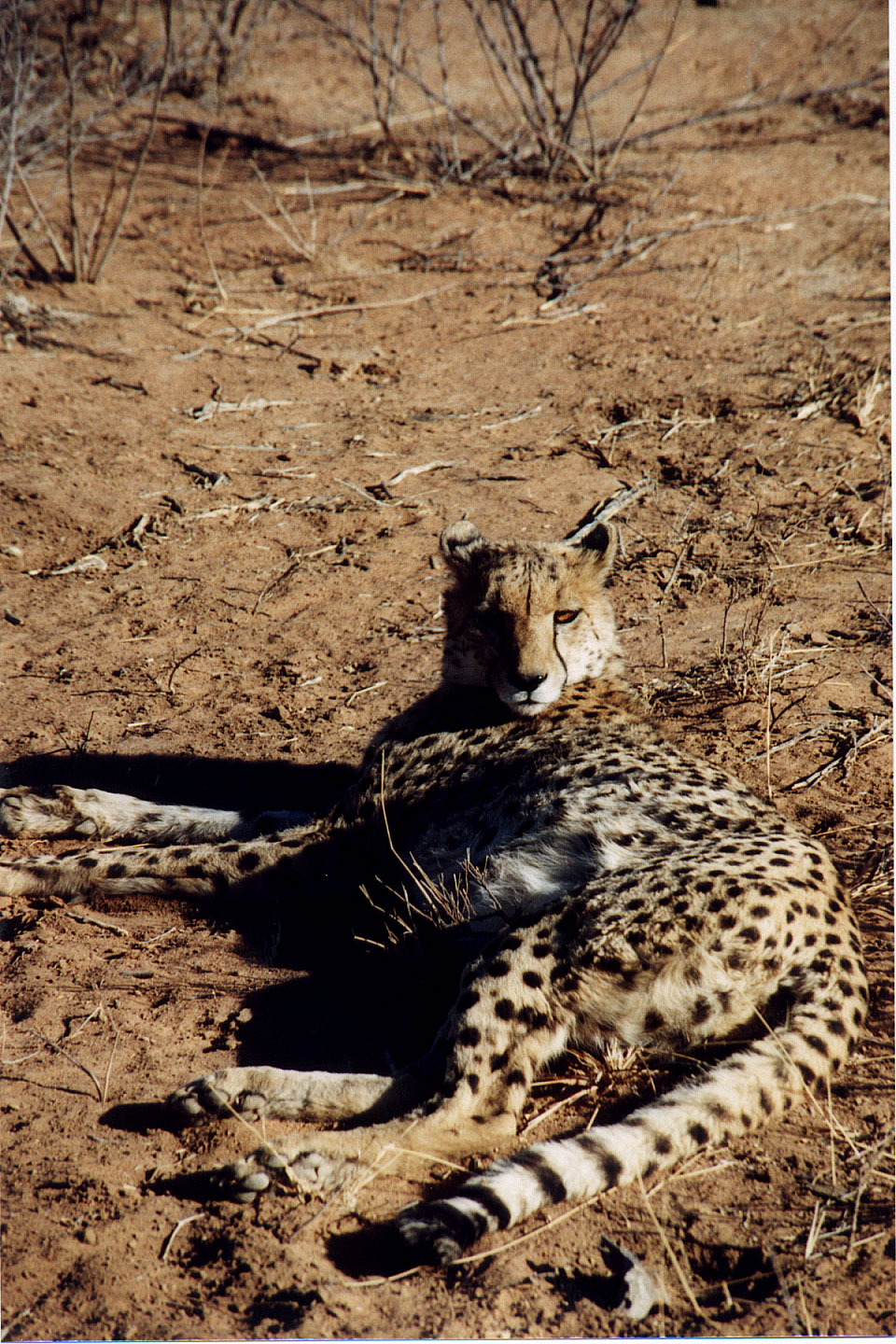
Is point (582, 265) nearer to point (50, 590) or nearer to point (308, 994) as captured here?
point (50, 590)

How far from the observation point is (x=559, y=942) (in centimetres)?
240

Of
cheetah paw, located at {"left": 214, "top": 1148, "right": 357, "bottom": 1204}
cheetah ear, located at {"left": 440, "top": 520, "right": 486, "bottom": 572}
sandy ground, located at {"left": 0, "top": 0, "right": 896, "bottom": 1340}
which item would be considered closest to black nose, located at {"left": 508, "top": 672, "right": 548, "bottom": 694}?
cheetah ear, located at {"left": 440, "top": 520, "right": 486, "bottom": 572}

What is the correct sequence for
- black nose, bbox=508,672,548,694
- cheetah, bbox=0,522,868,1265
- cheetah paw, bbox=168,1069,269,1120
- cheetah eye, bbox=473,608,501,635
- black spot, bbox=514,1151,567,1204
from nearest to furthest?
black spot, bbox=514,1151,567,1204 → cheetah, bbox=0,522,868,1265 → cheetah paw, bbox=168,1069,269,1120 → black nose, bbox=508,672,548,694 → cheetah eye, bbox=473,608,501,635

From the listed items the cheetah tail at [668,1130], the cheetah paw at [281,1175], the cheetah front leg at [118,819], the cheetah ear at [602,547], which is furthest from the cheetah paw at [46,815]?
the cheetah tail at [668,1130]

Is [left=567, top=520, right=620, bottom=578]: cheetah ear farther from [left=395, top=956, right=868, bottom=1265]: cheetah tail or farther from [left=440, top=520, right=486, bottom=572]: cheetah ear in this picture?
[left=395, top=956, right=868, bottom=1265]: cheetah tail

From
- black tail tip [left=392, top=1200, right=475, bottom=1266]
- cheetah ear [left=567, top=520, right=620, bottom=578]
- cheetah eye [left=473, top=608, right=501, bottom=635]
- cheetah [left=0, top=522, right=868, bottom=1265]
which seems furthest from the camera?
cheetah ear [left=567, top=520, right=620, bottom=578]

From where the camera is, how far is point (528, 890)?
2.72 metres

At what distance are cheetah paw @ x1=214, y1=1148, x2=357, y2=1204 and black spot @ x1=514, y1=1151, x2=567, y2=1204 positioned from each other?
36 centimetres

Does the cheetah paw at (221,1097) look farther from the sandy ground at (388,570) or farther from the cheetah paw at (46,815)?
the cheetah paw at (46,815)

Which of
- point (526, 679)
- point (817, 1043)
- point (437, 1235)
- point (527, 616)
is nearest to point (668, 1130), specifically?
point (817, 1043)

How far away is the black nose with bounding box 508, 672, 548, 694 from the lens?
3.08m

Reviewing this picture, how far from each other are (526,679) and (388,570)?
190 cm

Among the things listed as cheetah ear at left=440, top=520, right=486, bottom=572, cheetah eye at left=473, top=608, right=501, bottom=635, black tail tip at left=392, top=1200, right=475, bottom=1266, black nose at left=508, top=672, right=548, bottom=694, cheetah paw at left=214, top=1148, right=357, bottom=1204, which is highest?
cheetah ear at left=440, top=520, right=486, bottom=572

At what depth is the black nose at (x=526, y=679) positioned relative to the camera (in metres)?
3.08
